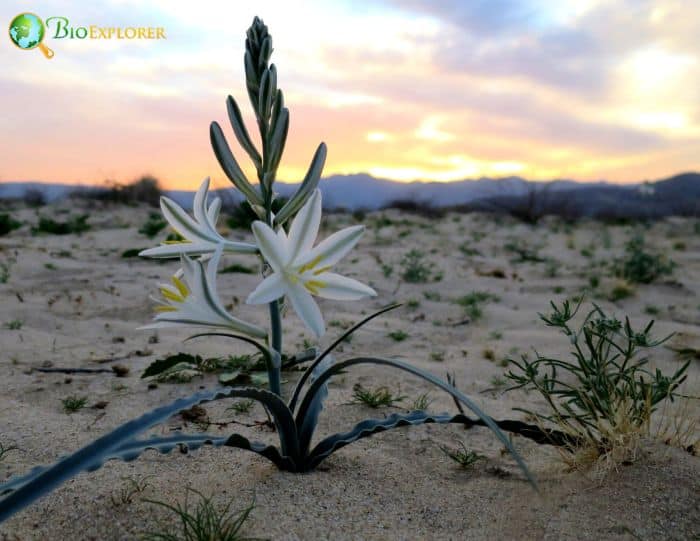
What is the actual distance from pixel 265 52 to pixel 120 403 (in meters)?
1.75

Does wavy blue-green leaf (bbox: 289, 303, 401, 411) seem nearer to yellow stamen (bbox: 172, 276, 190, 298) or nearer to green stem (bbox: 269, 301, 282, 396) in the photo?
green stem (bbox: 269, 301, 282, 396)

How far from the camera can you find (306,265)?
55.4 inches

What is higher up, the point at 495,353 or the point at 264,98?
the point at 264,98

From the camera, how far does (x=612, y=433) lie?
1745 mm

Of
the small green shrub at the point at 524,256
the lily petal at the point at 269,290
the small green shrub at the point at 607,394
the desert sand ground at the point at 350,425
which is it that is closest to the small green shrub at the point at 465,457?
the desert sand ground at the point at 350,425

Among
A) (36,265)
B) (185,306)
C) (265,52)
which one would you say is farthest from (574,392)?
(36,265)

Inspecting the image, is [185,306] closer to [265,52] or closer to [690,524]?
[265,52]

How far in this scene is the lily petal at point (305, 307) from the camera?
4.46 feet

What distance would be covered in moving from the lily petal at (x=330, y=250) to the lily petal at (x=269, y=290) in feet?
0.20

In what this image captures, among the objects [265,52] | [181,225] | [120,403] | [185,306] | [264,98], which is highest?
[265,52]

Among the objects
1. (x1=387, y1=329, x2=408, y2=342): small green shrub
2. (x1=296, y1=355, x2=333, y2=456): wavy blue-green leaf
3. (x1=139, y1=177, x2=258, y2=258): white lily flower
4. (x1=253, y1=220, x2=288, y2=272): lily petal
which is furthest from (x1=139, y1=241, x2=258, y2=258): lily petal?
(x1=387, y1=329, x2=408, y2=342): small green shrub

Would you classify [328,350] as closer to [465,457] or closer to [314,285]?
[314,285]

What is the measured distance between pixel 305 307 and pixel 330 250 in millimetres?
155

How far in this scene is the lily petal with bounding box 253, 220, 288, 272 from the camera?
131 cm
